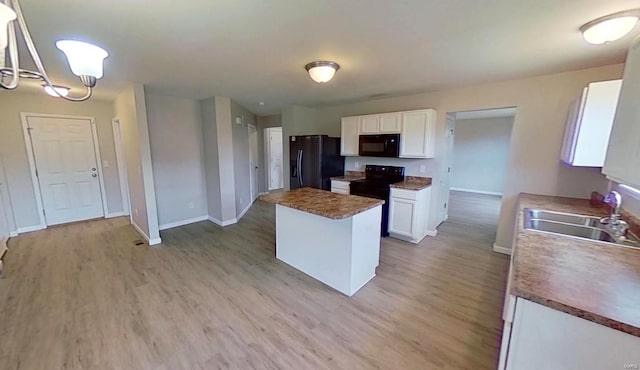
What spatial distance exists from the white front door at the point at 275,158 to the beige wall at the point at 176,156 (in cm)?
279

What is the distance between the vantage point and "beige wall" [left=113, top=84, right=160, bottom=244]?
11.3 ft

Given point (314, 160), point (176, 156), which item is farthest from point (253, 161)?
point (314, 160)

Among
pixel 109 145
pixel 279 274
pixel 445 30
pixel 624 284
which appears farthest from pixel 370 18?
pixel 109 145

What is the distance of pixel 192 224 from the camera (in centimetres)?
459

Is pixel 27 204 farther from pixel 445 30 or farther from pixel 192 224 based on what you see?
pixel 445 30

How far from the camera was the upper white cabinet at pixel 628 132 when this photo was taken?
119cm

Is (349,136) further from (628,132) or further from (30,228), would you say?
(30,228)

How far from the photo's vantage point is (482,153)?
25.1 feet

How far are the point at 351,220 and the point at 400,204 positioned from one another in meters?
1.72

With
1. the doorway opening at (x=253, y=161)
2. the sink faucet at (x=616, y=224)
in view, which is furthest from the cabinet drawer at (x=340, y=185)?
the sink faucet at (x=616, y=224)

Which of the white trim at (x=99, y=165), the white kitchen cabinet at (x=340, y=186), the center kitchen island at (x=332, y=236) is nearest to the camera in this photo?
the center kitchen island at (x=332, y=236)

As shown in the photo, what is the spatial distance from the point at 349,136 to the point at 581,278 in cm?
371

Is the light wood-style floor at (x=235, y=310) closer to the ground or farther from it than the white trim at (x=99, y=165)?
closer to the ground

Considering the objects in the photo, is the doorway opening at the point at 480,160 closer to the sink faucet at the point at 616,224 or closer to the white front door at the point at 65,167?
the sink faucet at the point at 616,224
